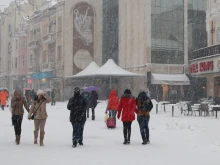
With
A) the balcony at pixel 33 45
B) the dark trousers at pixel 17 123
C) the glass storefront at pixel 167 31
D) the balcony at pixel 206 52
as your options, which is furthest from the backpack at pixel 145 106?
the balcony at pixel 33 45

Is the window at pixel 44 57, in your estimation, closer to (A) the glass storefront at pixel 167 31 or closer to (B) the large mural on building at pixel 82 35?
(B) the large mural on building at pixel 82 35

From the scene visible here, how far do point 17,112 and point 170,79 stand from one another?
27.7 meters

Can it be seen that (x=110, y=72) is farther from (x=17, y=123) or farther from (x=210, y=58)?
(x=17, y=123)

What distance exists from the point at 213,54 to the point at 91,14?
18.0 metres

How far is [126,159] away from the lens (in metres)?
8.55

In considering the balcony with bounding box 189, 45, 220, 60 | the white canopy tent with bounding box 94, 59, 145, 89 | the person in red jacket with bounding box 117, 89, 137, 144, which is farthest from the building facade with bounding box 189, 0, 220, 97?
the person in red jacket with bounding box 117, 89, 137, 144

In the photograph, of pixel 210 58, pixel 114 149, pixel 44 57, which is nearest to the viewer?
pixel 114 149

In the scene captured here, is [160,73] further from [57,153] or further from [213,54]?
[57,153]

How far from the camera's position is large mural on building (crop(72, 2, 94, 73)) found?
1753 inches

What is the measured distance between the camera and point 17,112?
11.0 m

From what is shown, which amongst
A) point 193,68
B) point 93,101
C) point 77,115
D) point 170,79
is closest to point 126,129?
point 77,115

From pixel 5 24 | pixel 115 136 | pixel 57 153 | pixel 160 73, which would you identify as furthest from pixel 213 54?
pixel 5 24

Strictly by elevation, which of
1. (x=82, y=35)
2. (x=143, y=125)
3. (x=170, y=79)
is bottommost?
(x=143, y=125)

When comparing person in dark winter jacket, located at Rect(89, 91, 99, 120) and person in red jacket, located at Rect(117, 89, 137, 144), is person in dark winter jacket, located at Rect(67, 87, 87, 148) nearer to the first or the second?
person in red jacket, located at Rect(117, 89, 137, 144)
